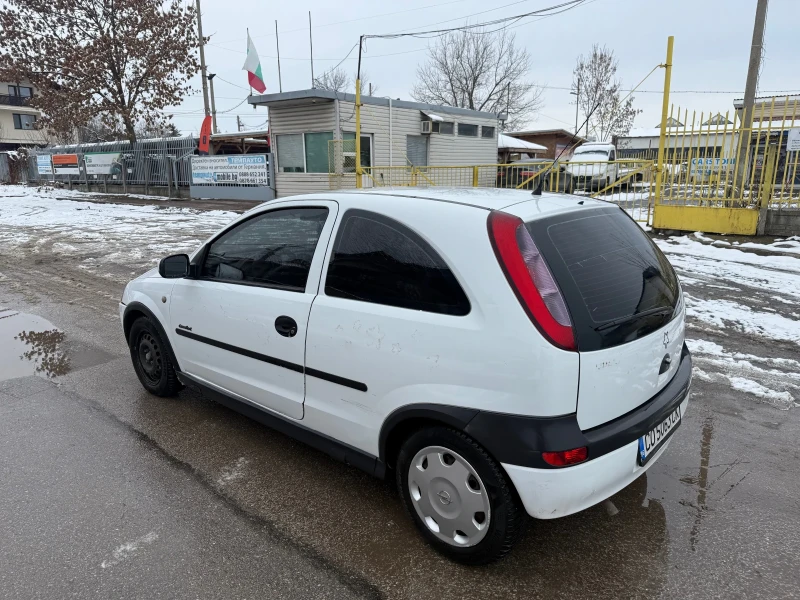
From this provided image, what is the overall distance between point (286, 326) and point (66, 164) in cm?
3333

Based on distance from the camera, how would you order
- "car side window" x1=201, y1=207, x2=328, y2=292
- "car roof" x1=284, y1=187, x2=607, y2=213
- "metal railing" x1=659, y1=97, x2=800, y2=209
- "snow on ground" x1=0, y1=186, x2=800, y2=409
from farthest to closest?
"metal railing" x1=659, y1=97, x2=800, y2=209, "snow on ground" x1=0, y1=186, x2=800, y2=409, "car side window" x1=201, y1=207, x2=328, y2=292, "car roof" x1=284, y1=187, x2=607, y2=213

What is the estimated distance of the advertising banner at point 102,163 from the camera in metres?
27.2

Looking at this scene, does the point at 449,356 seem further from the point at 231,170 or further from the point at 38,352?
the point at 231,170

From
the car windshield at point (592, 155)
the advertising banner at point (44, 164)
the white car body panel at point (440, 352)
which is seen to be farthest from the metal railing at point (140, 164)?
the white car body panel at point (440, 352)

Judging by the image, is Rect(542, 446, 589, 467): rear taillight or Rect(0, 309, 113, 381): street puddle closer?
Rect(542, 446, 589, 467): rear taillight

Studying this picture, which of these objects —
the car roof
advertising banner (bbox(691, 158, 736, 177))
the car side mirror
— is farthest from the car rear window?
advertising banner (bbox(691, 158, 736, 177))

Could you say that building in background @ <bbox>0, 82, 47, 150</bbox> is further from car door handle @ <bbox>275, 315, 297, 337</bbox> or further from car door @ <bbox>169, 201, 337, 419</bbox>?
car door handle @ <bbox>275, 315, 297, 337</bbox>

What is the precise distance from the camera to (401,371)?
2420mm

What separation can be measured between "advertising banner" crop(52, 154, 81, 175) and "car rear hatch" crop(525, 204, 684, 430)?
3301cm

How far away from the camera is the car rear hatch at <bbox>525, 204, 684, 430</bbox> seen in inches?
86.4

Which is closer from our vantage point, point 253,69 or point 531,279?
point 531,279

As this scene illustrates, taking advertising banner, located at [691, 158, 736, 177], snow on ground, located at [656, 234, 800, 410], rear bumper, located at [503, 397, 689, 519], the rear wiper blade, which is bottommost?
snow on ground, located at [656, 234, 800, 410]

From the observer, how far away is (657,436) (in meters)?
2.52

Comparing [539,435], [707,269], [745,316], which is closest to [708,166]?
[707,269]
